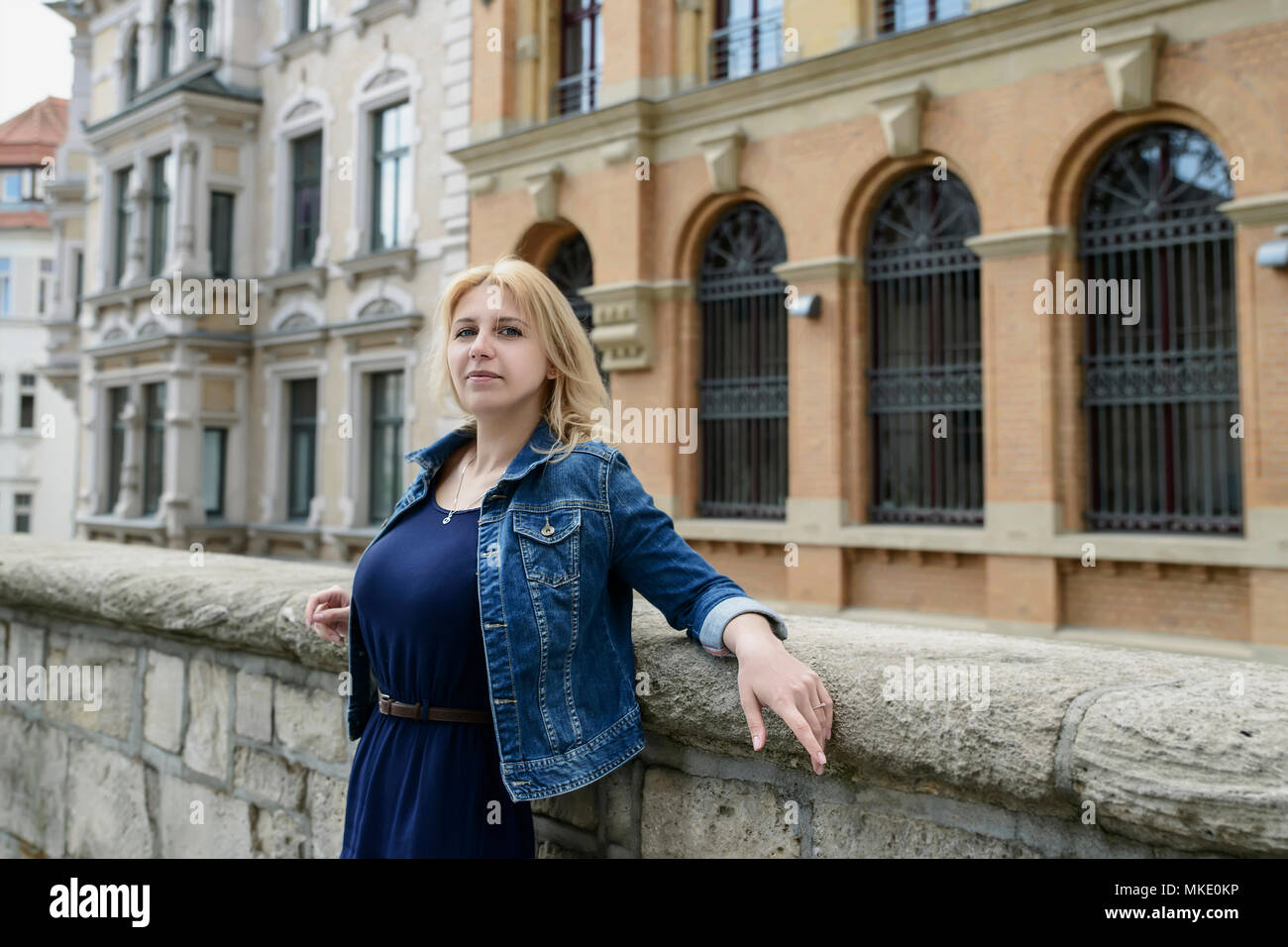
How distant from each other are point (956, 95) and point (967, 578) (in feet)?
16.2

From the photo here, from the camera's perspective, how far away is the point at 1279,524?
9.16 meters

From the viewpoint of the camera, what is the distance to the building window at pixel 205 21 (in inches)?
824

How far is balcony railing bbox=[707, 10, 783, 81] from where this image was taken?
1280 centimetres

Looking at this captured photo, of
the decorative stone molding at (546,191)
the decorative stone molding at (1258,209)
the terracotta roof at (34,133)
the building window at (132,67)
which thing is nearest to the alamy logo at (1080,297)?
the decorative stone molding at (1258,209)

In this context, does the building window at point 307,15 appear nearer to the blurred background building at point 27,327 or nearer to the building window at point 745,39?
the building window at point 745,39

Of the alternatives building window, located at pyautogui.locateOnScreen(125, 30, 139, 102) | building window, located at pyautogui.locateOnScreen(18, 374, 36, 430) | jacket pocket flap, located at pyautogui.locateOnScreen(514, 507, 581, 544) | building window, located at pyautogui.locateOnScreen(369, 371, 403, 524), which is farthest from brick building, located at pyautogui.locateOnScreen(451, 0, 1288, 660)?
building window, located at pyautogui.locateOnScreen(18, 374, 36, 430)

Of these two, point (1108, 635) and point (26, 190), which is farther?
point (26, 190)

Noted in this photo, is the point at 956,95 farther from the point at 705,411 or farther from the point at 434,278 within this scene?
the point at 434,278

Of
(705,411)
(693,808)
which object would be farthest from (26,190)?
(693,808)

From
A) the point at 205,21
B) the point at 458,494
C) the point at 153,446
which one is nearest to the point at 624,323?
the point at 458,494

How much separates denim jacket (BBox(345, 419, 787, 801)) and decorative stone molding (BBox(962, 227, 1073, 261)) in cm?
933

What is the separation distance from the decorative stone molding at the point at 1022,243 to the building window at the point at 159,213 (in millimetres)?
16542

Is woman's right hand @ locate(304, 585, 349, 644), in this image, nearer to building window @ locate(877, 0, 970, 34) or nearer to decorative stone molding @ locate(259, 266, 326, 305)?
building window @ locate(877, 0, 970, 34)
